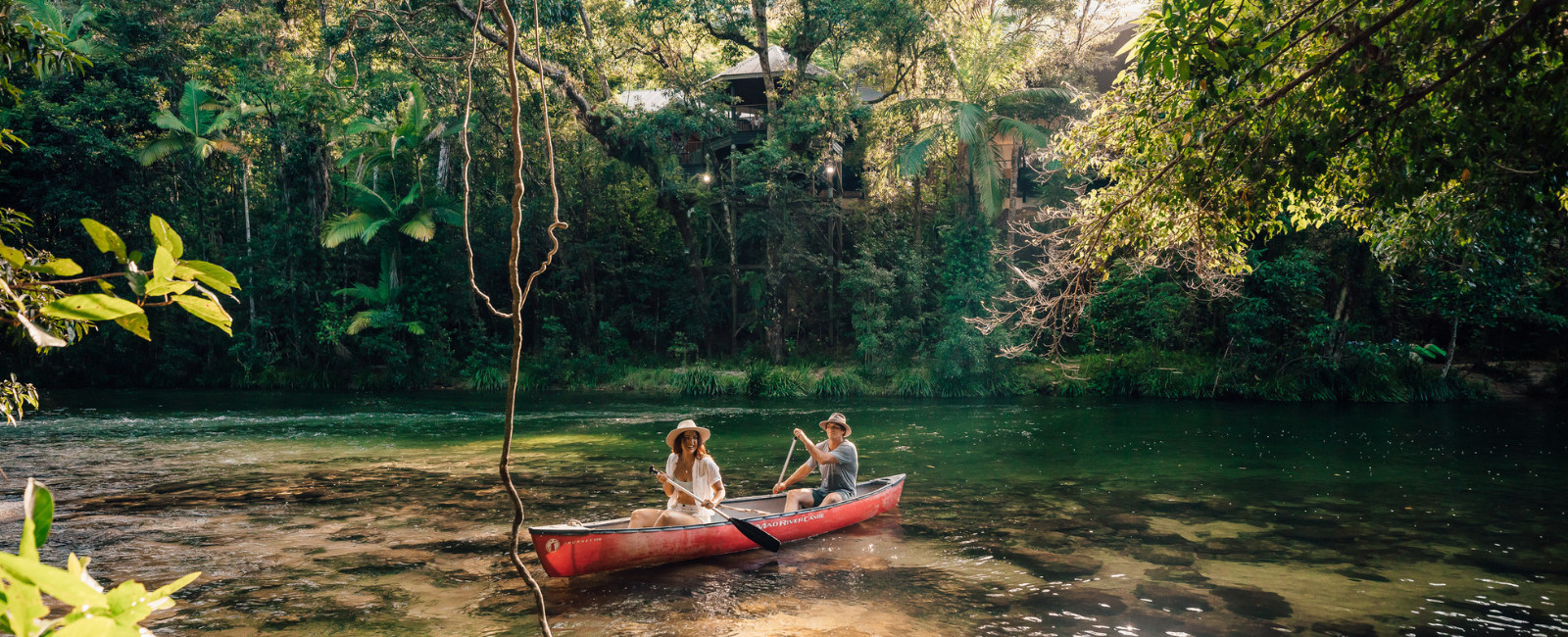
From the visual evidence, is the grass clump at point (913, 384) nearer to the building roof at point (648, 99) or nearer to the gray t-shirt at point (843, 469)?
the building roof at point (648, 99)

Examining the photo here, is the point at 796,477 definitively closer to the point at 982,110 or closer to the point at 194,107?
the point at 982,110

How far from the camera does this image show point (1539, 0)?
4.02m

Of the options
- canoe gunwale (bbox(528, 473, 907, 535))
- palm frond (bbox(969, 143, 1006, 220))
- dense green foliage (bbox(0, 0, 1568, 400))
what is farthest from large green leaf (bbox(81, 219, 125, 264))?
palm frond (bbox(969, 143, 1006, 220))

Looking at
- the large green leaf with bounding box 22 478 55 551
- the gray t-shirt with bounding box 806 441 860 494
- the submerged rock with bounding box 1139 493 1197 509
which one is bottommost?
the submerged rock with bounding box 1139 493 1197 509

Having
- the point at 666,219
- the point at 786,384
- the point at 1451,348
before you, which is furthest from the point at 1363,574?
the point at 666,219

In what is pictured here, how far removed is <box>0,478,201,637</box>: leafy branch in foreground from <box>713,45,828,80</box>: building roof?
22731 mm

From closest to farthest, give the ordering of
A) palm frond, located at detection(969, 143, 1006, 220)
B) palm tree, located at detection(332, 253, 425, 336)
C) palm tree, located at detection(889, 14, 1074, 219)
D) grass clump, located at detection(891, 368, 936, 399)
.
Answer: palm tree, located at detection(889, 14, 1074, 219) < palm frond, located at detection(969, 143, 1006, 220) < grass clump, located at detection(891, 368, 936, 399) < palm tree, located at detection(332, 253, 425, 336)

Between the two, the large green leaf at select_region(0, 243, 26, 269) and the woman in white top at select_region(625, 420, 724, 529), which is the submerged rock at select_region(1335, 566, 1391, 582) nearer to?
the woman in white top at select_region(625, 420, 724, 529)

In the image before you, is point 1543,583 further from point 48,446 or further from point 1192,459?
point 48,446

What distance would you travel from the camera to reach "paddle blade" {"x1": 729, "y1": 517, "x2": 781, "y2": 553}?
8.02 metres

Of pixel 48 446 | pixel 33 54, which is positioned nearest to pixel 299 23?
pixel 48 446

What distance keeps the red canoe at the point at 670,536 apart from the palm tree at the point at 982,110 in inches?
504

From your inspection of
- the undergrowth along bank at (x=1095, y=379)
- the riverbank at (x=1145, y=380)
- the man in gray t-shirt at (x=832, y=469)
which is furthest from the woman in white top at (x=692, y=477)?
the undergrowth along bank at (x=1095, y=379)

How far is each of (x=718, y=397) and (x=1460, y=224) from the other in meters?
17.9
